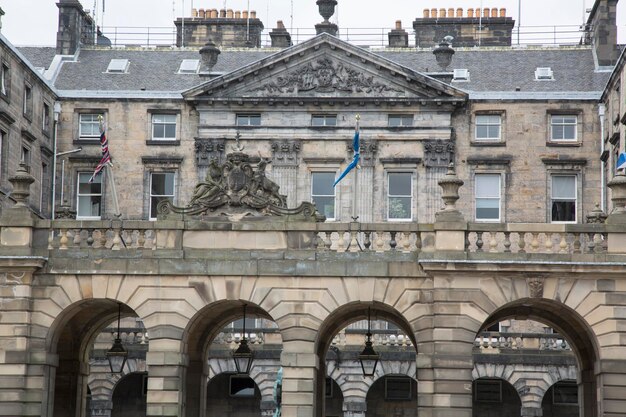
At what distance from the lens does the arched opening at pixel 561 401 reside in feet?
193

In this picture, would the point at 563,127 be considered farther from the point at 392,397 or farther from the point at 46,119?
the point at 46,119

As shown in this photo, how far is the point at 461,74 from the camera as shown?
210ft

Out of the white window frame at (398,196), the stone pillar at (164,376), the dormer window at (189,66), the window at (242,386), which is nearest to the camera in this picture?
the stone pillar at (164,376)

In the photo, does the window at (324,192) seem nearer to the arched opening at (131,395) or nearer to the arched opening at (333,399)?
the arched opening at (333,399)

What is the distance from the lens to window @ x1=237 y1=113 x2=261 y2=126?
6209 cm

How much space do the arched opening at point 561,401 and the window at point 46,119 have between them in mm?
23510

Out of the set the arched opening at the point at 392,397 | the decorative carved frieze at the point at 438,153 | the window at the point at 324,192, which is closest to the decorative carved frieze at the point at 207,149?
the window at the point at 324,192

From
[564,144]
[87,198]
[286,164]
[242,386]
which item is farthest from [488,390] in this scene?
[87,198]

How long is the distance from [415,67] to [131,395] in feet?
62.0

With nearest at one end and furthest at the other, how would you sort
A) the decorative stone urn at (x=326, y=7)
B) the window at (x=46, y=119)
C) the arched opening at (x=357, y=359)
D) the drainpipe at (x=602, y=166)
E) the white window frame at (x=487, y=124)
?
the arched opening at (x=357, y=359)
the drainpipe at (x=602, y=166)
the white window frame at (x=487, y=124)
the window at (x=46, y=119)
the decorative stone urn at (x=326, y=7)

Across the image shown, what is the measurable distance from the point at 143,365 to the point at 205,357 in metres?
17.4

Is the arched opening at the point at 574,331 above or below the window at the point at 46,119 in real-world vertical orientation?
below

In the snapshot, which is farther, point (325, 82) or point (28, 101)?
point (325, 82)

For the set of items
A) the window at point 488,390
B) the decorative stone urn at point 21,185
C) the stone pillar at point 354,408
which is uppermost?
the decorative stone urn at point 21,185
